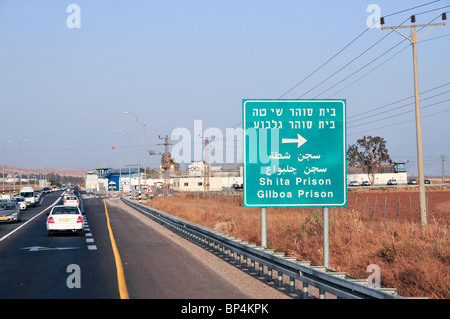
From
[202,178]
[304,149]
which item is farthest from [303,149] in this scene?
[202,178]

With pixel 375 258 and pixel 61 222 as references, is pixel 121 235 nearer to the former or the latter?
pixel 61 222

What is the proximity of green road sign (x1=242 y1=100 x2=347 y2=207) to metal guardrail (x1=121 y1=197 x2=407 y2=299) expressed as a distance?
1.71 meters

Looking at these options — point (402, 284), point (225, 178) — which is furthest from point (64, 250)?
point (225, 178)

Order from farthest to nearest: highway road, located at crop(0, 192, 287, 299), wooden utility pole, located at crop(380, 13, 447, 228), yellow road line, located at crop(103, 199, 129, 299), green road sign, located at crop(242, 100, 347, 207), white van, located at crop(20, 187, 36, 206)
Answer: white van, located at crop(20, 187, 36, 206) < wooden utility pole, located at crop(380, 13, 447, 228) < green road sign, located at crop(242, 100, 347, 207) < highway road, located at crop(0, 192, 287, 299) < yellow road line, located at crop(103, 199, 129, 299)

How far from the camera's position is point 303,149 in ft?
47.4

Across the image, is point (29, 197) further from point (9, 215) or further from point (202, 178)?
point (202, 178)

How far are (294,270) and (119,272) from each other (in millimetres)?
4985

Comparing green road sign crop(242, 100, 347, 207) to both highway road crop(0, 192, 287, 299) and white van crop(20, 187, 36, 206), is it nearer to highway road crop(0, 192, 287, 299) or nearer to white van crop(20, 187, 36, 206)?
highway road crop(0, 192, 287, 299)

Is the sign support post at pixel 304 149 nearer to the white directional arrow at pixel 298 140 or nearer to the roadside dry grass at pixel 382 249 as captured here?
the white directional arrow at pixel 298 140

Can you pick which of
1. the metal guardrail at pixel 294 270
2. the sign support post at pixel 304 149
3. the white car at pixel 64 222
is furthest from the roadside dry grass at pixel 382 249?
the white car at pixel 64 222

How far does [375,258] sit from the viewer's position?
634 inches

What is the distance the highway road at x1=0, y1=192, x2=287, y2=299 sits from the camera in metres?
11.3

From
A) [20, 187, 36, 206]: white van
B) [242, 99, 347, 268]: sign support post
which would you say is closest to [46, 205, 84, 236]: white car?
[242, 99, 347, 268]: sign support post

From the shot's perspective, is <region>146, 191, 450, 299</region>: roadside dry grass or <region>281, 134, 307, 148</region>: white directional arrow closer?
<region>146, 191, 450, 299</region>: roadside dry grass
